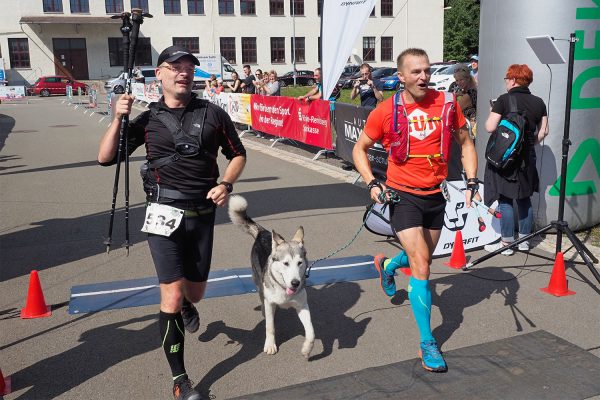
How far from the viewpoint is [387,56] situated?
6469cm

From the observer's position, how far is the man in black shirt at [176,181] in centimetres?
382

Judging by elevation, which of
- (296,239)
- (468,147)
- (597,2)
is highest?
(597,2)

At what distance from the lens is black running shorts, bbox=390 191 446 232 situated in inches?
173

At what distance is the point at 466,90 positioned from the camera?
33.1 feet

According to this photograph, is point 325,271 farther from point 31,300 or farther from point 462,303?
point 31,300

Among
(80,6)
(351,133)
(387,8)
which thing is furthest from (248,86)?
(387,8)

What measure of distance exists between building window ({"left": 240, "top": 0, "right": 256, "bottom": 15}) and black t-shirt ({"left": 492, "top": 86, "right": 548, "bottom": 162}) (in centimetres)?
5540

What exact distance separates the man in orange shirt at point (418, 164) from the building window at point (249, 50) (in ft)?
187

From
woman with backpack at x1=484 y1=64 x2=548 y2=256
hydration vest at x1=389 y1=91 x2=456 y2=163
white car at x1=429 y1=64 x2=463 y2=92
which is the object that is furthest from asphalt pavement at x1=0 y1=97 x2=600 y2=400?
white car at x1=429 y1=64 x2=463 y2=92

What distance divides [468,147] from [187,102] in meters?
2.16

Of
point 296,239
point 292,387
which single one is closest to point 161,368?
point 292,387

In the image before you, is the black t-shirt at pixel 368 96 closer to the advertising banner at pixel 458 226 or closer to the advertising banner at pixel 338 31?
the advertising banner at pixel 338 31

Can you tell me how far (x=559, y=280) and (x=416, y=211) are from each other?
2.22m

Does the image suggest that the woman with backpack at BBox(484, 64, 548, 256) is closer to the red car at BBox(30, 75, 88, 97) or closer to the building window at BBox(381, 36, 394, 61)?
the red car at BBox(30, 75, 88, 97)
